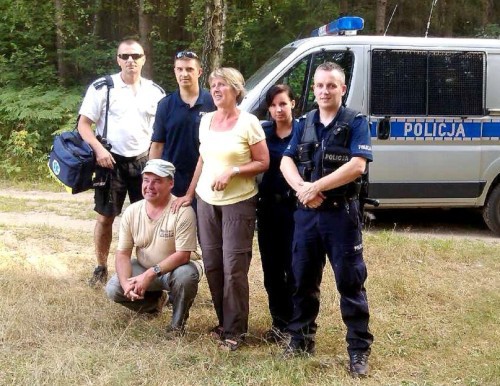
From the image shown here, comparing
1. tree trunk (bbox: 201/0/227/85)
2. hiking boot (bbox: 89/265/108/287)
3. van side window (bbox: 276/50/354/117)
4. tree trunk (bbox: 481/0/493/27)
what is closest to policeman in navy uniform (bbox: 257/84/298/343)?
hiking boot (bbox: 89/265/108/287)

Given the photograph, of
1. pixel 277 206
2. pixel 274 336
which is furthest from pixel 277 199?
pixel 274 336

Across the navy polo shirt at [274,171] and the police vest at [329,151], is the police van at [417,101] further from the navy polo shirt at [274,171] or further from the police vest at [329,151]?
the police vest at [329,151]

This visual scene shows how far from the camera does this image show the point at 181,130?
4.35 meters

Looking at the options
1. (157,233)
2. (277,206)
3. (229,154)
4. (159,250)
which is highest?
(229,154)

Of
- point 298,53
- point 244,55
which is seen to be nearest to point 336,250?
point 298,53

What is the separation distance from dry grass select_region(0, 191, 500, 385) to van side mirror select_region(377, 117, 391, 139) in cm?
145

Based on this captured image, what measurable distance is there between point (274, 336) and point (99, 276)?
171 centimetres

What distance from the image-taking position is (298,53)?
22.6ft

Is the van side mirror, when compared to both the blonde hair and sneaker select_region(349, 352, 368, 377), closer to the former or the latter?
the blonde hair

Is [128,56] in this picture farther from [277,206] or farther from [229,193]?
[277,206]

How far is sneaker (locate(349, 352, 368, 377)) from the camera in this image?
12.0 feet

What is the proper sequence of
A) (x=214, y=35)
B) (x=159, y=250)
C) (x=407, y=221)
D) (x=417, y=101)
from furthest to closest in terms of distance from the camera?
1. (x=214, y=35)
2. (x=407, y=221)
3. (x=417, y=101)
4. (x=159, y=250)

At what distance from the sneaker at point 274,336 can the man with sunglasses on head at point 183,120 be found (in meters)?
0.99

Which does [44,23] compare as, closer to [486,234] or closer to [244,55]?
[244,55]
